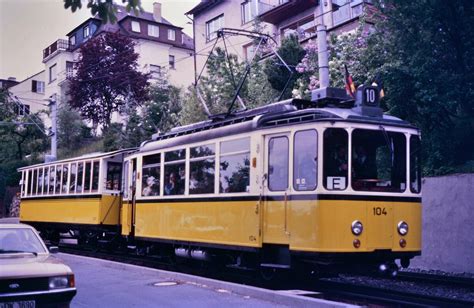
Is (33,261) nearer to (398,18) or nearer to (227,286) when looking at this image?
(227,286)

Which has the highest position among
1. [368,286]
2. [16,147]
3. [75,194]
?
[16,147]

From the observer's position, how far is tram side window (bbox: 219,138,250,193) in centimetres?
1089

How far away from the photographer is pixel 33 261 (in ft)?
25.7

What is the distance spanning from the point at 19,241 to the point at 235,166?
425 cm

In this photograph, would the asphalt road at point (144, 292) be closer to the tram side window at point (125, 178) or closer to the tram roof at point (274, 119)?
the tram roof at point (274, 119)

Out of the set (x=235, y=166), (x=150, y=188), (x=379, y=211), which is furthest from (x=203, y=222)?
(x=379, y=211)

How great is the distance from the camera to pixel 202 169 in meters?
12.2

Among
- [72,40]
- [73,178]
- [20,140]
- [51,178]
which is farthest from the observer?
[72,40]

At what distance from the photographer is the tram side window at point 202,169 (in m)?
11.9

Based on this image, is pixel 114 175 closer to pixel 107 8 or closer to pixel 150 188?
pixel 150 188

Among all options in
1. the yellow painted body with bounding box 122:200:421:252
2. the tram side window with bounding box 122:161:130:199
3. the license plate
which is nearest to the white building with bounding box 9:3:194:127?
the tram side window with bounding box 122:161:130:199

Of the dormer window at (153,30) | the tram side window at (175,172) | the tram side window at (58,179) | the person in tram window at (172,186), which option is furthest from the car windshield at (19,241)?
the dormer window at (153,30)

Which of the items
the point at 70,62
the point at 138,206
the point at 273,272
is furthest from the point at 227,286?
the point at 70,62

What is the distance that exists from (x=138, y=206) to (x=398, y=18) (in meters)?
8.01
